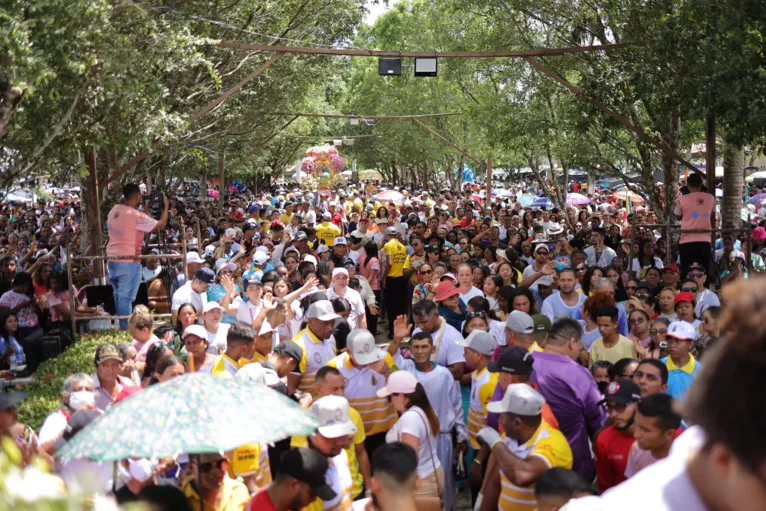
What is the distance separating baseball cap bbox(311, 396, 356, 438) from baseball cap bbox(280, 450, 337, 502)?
388mm

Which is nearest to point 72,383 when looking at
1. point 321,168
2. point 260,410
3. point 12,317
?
point 260,410

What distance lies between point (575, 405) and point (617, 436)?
59 centimetres

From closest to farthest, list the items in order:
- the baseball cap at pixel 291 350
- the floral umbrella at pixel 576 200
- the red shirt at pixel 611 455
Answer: the red shirt at pixel 611 455, the baseball cap at pixel 291 350, the floral umbrella at pixel 576 200

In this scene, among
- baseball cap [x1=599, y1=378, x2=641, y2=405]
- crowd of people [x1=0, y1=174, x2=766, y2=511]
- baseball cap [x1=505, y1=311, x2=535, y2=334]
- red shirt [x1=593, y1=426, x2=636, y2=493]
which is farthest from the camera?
baseball cap [x1=505, y1=311, x2=535, y2=334]

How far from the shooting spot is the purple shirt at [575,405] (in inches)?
249

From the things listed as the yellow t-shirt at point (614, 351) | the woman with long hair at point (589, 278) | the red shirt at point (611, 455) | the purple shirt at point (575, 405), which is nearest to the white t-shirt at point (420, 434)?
the purple shirt at point (575, 405)

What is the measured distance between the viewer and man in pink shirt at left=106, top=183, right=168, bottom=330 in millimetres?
12256

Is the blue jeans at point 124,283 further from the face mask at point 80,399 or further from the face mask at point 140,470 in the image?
the face mask at point 140,470

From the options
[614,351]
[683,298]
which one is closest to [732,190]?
[683,298]

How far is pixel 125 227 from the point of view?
12312 mm

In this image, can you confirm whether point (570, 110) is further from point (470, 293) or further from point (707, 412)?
point (707, 412)

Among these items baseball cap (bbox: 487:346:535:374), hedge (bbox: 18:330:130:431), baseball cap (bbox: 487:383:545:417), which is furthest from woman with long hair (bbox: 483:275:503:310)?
baseball cap (bbox: 487:383:545:417)

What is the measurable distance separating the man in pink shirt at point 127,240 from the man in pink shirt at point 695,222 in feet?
24.7

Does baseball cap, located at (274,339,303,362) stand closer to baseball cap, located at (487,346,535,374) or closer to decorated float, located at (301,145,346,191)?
baseball cap, located at (487,346,535,374)
